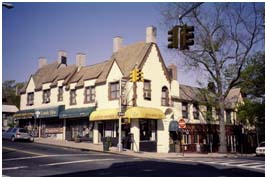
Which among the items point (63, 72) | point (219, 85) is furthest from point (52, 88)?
point (219, 85)

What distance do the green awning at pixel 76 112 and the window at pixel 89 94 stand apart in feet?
3.60

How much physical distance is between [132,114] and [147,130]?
352 centimetres

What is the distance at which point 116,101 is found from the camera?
3291 cm

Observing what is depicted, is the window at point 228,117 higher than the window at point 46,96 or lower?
lower

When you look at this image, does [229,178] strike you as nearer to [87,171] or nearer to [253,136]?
[87,171]

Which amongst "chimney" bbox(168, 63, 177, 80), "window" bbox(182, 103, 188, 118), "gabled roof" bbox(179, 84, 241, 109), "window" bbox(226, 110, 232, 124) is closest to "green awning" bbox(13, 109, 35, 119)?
"chimney" bbox(168, 63, 177, 80)

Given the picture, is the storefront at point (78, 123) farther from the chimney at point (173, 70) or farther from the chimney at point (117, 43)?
the chimney at point (173, 70)

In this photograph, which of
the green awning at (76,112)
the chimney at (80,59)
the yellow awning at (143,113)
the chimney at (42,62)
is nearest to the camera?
the yellow awning at (143,113)

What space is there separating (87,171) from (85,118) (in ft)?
65.5

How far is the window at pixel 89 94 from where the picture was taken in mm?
35656

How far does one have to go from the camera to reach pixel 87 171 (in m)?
16.3

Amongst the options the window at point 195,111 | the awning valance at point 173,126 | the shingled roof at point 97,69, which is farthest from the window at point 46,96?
the window at point 195,111

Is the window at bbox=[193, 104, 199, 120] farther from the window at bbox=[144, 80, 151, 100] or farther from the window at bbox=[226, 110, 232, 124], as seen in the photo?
the window at bbox=[144, 80, 151, 100]

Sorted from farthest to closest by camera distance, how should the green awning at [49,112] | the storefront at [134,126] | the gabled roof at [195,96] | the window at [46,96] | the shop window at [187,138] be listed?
the window at [46,96] → the gabled roof at [195,96] → the green awning at [49,112] → the shop window at [187,138] → the storefront at [134,126]
